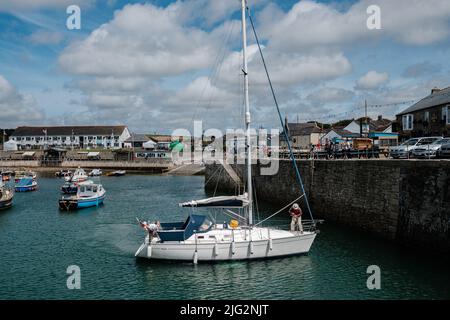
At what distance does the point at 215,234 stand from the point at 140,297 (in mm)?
6500

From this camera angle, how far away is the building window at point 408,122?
4841cm

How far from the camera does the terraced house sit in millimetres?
41531

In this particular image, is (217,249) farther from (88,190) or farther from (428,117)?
(428,117)

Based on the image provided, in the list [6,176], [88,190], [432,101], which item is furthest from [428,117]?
[6,176]

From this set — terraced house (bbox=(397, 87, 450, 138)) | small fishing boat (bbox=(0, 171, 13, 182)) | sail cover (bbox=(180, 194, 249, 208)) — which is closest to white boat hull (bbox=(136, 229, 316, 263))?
sail cover (bbox=(180, 194, 249, 208))

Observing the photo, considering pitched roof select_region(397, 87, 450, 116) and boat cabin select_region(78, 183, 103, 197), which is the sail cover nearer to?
boat cabin select_region(78, 183, 103, 197)

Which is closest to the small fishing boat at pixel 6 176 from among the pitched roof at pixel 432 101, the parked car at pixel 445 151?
the pitched roof at pixel 432 101

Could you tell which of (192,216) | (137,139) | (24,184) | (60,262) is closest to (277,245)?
(192,216)

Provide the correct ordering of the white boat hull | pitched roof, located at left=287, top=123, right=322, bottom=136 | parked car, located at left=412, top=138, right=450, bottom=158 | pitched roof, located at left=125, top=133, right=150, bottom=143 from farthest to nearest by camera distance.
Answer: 1. pitched roof, located at left=125, top=133, right=150, bottom=143
2. pitched roof, located at left=287, top=123, right=322, bottom=136
3. parked car, located at left=412, top=138, right=450, bottom=158
4. the white boat hull

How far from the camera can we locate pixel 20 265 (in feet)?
79.3

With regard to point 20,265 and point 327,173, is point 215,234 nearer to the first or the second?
point 20,265

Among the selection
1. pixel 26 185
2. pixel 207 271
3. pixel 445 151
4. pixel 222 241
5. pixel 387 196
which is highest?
pixel 445 151

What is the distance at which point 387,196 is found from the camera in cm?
2722

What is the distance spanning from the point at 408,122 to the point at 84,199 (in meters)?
37.6
